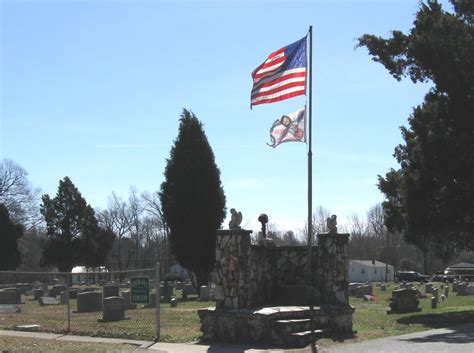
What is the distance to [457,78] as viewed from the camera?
21.0m

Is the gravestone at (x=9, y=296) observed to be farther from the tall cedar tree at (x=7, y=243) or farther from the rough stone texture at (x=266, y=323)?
the tall cedar tree at (x=7, y=243)

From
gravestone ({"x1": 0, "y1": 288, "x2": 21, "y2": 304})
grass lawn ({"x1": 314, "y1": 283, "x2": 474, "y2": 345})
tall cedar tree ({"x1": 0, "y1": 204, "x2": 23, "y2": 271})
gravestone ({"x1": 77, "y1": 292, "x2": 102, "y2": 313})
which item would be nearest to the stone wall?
grass lawn ({"x1": 314, "y1": 283, "x2": 474, "y2": 345})

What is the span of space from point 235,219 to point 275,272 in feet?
9.24

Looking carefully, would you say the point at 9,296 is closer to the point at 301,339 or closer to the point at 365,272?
the point at 301,339

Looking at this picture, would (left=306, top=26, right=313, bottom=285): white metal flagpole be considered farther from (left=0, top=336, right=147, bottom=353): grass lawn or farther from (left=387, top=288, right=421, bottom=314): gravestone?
(left=387, top=288, right=421, bottom=314): gravestone

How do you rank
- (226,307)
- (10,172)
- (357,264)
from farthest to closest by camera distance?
(357,264) → (10,172) → (226,307)

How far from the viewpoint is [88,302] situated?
22875 millimetres

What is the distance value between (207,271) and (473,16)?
22480 millimetres

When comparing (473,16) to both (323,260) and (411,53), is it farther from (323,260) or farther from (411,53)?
(323,260)

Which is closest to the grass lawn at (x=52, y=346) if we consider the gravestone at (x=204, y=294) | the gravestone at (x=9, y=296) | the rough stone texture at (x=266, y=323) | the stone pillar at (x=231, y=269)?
the rough stone texture at (x=266, y=323)

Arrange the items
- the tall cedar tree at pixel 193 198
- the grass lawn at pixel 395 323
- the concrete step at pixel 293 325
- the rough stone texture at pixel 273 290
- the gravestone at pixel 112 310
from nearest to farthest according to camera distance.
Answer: the concrete step at pixel 293 325 → the rough stone texture at pixel 273 290 → the grass lawn at pixel 395 323 → the gravestone at pixel 112 310 → the tall cedar tree at pixel 193 198

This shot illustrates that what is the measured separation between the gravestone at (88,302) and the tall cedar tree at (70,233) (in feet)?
143

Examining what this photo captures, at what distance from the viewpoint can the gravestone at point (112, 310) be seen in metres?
18.9

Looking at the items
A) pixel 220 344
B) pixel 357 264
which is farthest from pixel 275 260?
pixel 357 264
